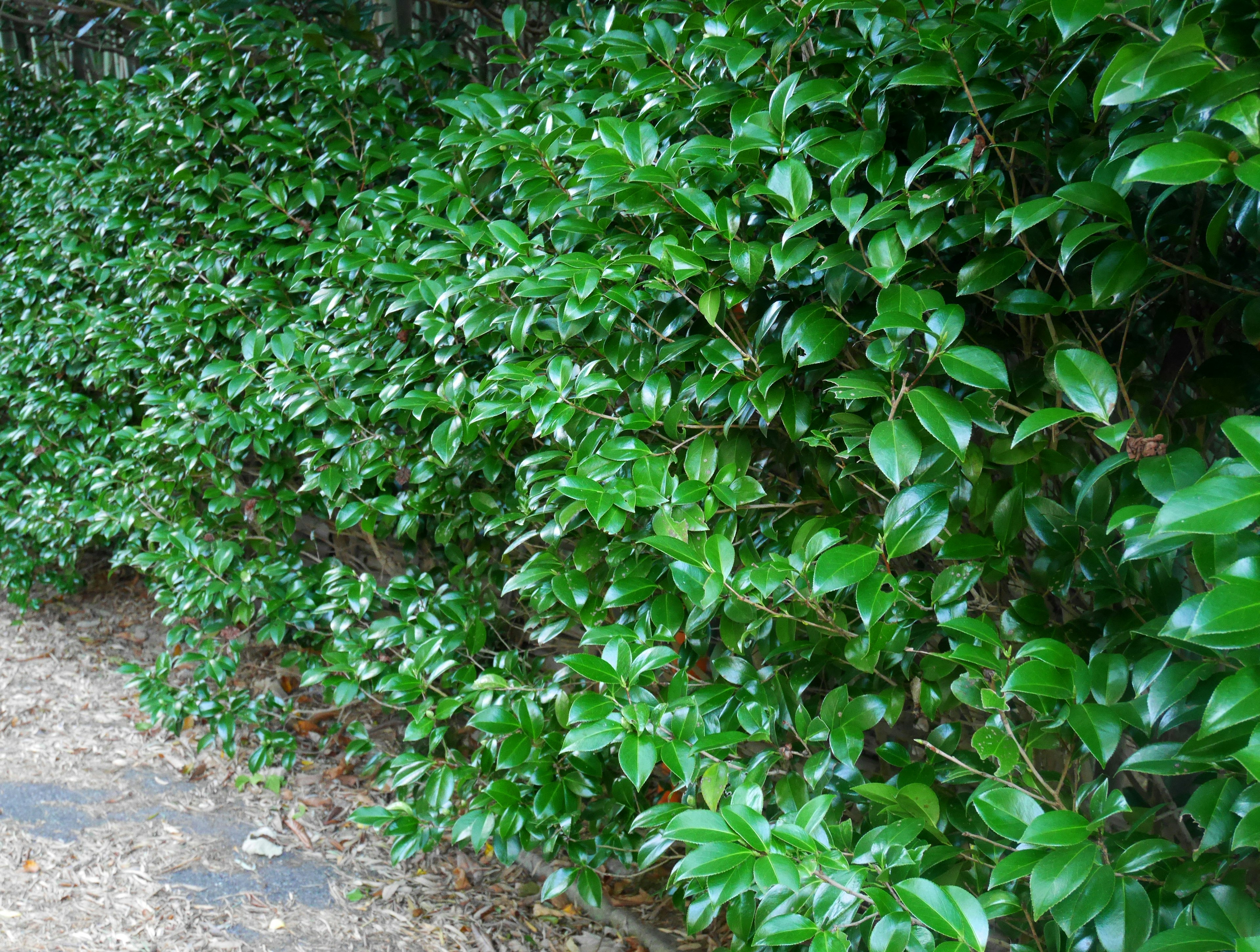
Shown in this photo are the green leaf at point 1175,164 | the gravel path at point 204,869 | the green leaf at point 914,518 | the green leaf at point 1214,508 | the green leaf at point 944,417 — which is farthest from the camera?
the gravel path at point 204,869

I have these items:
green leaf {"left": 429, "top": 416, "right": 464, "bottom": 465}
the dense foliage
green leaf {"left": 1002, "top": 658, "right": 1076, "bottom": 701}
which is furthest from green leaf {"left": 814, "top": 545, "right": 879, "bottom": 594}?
green leaf {"left": 429, "top": 416, "right": 464, "bottom": 465}

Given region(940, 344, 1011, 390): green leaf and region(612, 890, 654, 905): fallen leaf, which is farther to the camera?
region(612, 890, 654, 905): fallen leaf

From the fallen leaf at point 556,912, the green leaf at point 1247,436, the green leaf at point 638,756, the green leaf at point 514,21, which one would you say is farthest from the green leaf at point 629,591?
the green leaf at point 514,21

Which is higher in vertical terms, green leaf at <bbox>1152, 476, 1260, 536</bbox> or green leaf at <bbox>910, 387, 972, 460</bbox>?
green leaf at <bbox>1152, 476, 1260, 536</bbox>

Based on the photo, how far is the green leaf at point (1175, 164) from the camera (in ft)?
3.01

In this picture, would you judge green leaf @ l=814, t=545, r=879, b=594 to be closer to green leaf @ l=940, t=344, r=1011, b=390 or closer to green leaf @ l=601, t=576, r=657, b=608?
green leaf @ l=940, t=344, r=1011, b=390

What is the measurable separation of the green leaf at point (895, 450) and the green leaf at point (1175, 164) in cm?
42

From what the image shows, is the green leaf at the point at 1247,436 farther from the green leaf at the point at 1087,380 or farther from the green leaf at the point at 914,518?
the green leaf at the point at 914,518

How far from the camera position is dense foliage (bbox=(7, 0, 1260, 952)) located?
1.05 meters

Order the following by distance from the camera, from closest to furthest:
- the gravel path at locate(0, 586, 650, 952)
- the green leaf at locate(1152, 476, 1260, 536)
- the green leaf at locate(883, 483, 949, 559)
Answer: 1. the green leaf at locate(1152, 476, 1260, 536)
2. the green leaf at locate(883, 483, 949, 559)
3. the gravel path at locate(0, 586, 650, 952)

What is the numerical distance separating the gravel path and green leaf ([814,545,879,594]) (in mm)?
1460

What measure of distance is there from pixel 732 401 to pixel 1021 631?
59 cm

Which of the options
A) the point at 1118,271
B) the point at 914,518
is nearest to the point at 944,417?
the point at 914,518

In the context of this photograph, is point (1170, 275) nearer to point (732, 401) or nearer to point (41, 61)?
point (732, 401)
